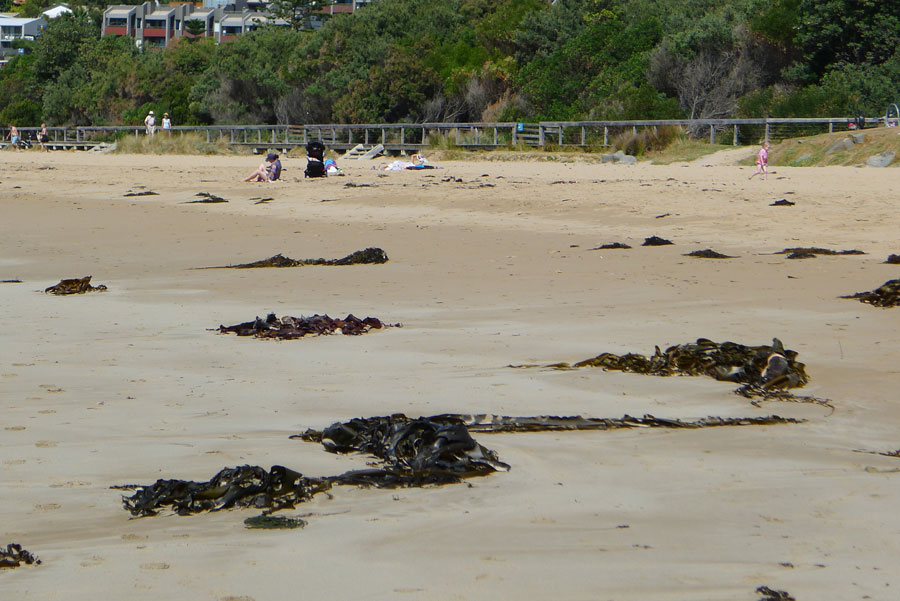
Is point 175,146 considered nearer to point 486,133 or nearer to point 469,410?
point 486,133

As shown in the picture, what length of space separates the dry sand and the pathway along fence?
13555 mm

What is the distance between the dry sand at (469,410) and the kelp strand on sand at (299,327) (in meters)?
0.16

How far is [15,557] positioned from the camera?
3.08 metres

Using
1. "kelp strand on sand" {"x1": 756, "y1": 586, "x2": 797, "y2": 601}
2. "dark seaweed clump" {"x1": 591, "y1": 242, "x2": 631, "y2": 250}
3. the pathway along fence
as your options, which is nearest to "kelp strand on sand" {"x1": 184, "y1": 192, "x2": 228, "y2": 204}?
"dark seaweed clump" {"x1": 591, "y1": 242, "x2": 631, "y2": 250}

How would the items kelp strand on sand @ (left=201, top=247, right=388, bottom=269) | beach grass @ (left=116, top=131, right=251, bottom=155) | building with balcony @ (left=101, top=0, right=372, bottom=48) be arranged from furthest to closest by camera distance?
building with balcony @ (left=101, top=0, right=372, bottom=48)
beach grass @ (left=116, top=131, right=251, bottom=155)
kelp strand on sand @ (left=201, top=247, right=388, bottom=269)

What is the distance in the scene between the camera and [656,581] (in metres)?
2.97

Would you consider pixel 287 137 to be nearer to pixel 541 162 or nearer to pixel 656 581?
pixel 541 162

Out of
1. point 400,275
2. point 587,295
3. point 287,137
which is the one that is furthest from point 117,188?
point 287,137

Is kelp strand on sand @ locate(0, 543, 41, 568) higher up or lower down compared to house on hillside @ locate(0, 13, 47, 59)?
lower down

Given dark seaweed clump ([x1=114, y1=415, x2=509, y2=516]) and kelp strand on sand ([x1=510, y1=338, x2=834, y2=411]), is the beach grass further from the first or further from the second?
dark seaweed clump ([x1=114, y1=415, x2=509, y2=516])

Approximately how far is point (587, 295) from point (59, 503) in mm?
5499

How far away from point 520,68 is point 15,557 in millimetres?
40667

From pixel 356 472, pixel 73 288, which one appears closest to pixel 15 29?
pixel 73 288

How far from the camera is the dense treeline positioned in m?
32.4
